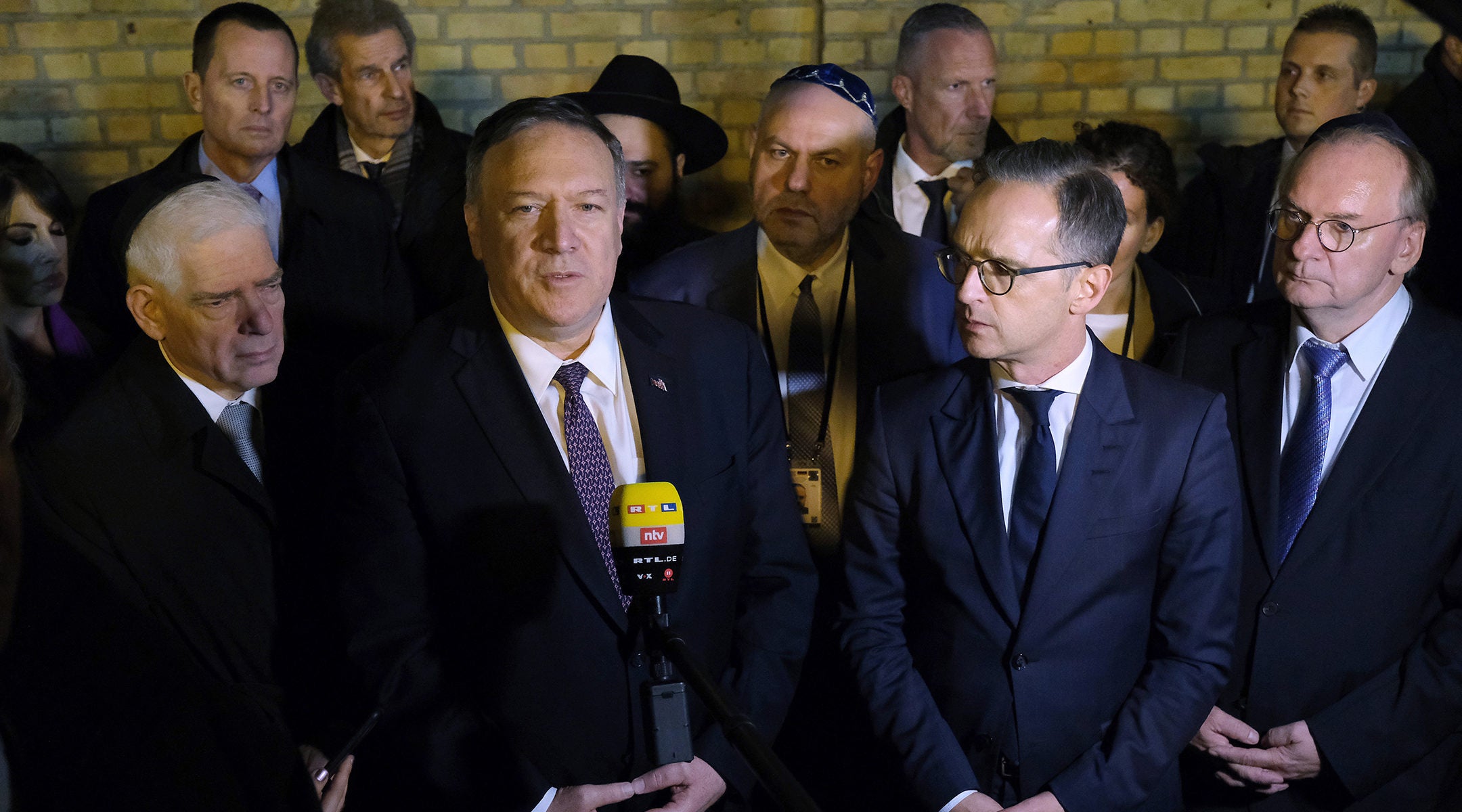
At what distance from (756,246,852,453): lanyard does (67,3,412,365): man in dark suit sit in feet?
3.92

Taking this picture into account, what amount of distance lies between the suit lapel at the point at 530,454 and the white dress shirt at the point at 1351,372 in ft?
4.62

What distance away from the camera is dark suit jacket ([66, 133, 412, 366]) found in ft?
10.6

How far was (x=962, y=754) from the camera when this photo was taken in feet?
6.84

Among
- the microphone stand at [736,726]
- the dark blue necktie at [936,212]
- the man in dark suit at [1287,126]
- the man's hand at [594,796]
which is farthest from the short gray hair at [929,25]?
the microphone stand at [736,726]

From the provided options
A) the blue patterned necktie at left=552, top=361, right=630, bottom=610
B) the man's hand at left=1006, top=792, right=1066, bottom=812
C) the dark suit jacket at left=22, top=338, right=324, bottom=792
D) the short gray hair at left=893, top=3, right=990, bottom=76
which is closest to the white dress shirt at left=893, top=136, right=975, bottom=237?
the short gray hair at left=893, top=3, right=990, bottom=76

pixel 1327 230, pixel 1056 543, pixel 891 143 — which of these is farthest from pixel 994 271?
pixel 891 143

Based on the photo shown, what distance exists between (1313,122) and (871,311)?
2.11 metres

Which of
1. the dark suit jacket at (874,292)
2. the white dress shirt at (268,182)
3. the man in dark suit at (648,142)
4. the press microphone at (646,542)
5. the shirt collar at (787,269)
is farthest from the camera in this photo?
the man in dark suit at (648,142)

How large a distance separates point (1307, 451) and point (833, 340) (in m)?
1.10

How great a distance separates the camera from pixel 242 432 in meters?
2.38

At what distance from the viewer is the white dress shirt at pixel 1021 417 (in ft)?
6.89

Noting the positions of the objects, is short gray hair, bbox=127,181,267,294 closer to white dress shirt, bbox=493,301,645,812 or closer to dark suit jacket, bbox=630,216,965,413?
white dress shirt, bbox=493,301,645,812

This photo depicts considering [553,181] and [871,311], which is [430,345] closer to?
[553,181]

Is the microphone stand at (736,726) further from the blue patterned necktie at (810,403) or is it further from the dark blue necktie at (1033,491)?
the blue patterned necktie at (810,403)
